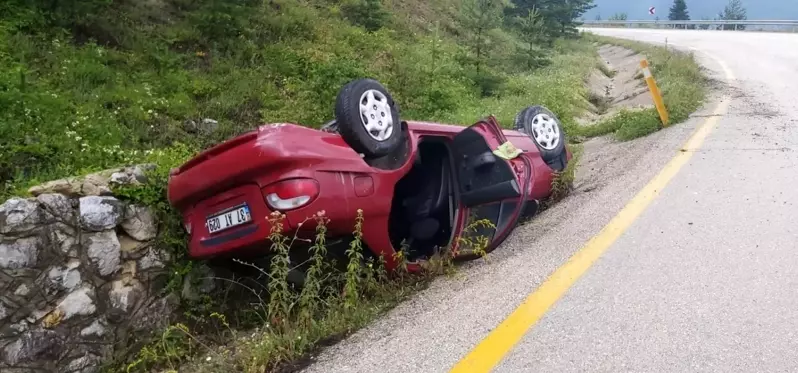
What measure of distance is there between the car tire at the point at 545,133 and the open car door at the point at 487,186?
3.91ft

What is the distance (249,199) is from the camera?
3986 mm

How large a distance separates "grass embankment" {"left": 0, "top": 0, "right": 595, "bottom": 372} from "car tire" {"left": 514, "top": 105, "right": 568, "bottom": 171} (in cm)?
292

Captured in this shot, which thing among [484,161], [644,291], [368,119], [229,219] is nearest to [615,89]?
[484,161]

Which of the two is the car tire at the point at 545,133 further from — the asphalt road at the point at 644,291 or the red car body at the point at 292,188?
the red car body at the point at 292,188

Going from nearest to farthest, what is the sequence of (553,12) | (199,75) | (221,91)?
(221,91) < (199,75) < (553,12)

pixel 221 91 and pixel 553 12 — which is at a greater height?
pixel 553 12

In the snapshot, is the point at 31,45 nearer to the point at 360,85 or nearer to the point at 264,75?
the point at 264,75

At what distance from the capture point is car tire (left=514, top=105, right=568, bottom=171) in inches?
269

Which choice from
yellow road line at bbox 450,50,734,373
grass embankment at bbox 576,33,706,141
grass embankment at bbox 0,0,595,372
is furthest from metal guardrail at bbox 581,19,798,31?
yellow road line at bbox 450,50,734,373

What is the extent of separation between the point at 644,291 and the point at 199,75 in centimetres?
731

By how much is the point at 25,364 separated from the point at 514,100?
9.90 m

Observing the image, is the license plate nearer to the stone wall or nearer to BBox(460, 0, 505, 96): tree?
the stone wall

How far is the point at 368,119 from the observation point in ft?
15.5

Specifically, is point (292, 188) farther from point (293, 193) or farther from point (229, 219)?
Result: point (229, 219)
